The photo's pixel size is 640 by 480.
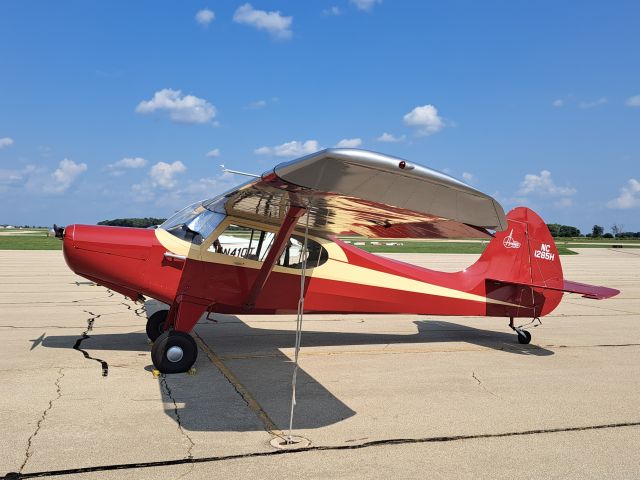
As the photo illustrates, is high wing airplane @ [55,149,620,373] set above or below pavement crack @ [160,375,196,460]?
above

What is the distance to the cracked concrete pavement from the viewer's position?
13.7ft

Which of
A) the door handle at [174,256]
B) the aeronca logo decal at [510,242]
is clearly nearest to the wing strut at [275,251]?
the door handle at [174,256]

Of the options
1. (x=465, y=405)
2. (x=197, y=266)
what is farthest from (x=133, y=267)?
(x=465, y=405)

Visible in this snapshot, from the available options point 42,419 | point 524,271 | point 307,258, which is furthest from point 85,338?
point 524,271

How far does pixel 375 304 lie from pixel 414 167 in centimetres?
500

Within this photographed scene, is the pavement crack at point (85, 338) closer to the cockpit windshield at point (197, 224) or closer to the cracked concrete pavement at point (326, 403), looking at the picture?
the cracked concrete pavement at point (326, 403)

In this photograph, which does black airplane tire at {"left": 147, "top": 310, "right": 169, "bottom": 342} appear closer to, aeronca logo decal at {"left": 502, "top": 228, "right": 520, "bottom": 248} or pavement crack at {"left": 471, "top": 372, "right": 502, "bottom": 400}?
pavement crack at {"left": 471, "top": 372, "right": 502, "bottom": 400}

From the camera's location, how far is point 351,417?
17.3 feet

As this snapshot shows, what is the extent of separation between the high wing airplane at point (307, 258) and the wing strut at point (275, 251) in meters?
0.02

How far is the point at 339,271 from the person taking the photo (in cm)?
844

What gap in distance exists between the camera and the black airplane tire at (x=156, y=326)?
8531 millimetres

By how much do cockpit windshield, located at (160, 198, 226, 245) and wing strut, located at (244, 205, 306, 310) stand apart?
3.10ft

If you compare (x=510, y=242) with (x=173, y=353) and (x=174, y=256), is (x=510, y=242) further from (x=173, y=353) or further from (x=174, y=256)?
(x=173, y=353)

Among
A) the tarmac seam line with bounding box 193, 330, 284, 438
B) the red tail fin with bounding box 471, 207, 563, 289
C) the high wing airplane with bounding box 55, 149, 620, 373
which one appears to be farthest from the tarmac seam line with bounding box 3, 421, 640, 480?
the red tail fin with bounding box 471, 207, 563, 289
